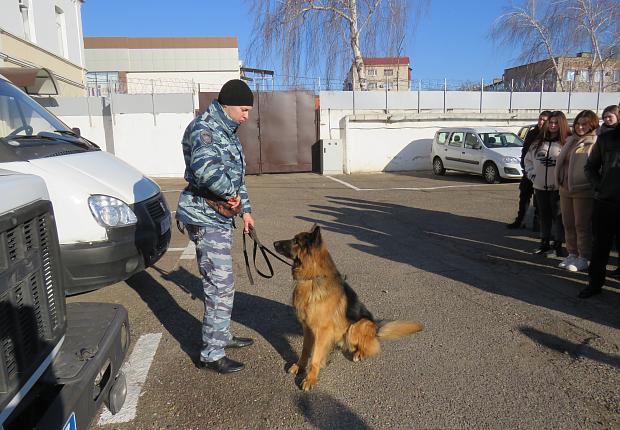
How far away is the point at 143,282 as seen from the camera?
512 centimetres

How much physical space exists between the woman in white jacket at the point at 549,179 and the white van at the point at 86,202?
5107mm

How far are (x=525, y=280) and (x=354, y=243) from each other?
8.77 ft

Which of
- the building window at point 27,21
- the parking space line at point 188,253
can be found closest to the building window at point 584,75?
the parking space line at point 188,253

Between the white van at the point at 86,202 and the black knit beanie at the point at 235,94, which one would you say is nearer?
the black knit beanie at the point at 235,94

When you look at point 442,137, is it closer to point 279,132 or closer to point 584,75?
point 279,132

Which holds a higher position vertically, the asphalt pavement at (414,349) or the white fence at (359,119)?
the white fence at (359,119)

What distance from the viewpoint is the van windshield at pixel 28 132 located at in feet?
11.4

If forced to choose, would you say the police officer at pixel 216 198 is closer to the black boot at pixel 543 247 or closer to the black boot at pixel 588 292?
the black boot at pixel 588 292

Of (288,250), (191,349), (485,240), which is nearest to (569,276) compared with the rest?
(485,240)

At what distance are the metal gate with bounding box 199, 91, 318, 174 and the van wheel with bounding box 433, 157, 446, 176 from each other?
194 inches

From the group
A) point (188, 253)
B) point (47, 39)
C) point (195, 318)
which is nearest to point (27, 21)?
point (47, 39)

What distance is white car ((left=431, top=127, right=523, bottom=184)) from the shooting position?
1327 centimetres

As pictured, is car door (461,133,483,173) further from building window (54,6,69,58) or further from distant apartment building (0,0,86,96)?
building window (54,6,69,58)

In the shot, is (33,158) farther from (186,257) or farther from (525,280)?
(525,280)
